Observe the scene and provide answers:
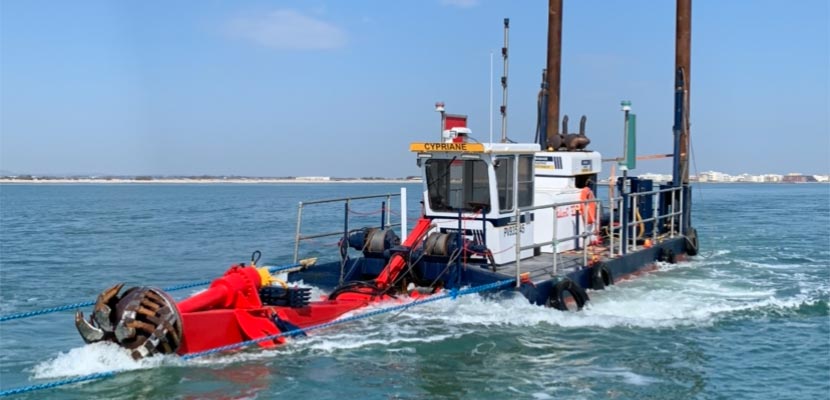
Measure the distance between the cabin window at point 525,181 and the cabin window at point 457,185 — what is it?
73 cm

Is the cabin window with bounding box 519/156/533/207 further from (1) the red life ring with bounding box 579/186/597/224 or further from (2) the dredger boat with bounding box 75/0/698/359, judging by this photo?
(1) the red life ring with bounding box 579/186/597/224

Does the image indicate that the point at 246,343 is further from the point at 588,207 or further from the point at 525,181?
the point at 588,207

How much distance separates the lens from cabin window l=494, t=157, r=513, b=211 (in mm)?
12922

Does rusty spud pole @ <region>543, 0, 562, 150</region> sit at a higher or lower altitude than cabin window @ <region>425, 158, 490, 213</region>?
higher

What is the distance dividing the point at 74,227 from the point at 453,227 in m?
28.6

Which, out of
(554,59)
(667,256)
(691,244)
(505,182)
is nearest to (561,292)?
(505,182)

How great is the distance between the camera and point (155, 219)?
4375 cm

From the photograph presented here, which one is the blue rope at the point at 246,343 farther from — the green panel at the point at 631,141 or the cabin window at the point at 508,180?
the green panel at the point at 631,141

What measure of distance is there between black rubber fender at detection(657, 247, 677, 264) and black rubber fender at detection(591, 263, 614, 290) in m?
4.20

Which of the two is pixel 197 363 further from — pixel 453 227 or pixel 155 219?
pixel 155 219

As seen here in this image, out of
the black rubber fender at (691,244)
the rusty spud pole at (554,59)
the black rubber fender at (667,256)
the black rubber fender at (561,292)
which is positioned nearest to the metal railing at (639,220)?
the black rubber fender at (691,244)

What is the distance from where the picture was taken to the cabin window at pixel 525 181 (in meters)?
13.4

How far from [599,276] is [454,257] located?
3190 millimetres

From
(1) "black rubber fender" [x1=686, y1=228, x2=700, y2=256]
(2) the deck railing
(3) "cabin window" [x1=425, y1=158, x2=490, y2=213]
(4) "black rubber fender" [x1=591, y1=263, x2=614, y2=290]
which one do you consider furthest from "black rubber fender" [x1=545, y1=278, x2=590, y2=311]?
(1) "black rubber fender" [x1=686, y1=228, x2=700, y2=256]
